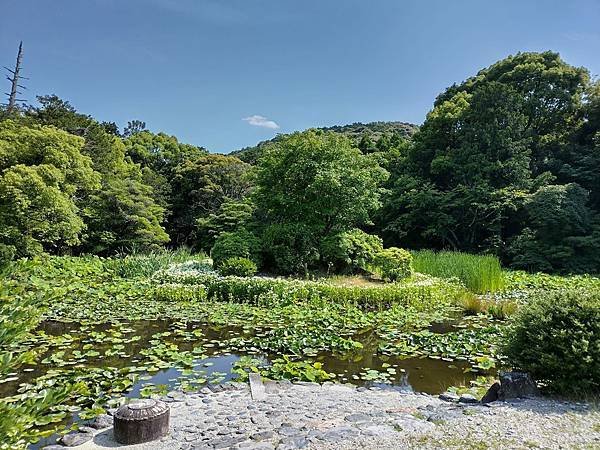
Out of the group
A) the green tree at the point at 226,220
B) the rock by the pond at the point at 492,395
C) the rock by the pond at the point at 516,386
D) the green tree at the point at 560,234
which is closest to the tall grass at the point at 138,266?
the green tree at the point at 226,220

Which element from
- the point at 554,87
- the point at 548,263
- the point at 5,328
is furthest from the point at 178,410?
the point at 554,87

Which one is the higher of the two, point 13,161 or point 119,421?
point 13,161

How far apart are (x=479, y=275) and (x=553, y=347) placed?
6813 mm

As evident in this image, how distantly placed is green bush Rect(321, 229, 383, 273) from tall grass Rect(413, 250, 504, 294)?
1.68 metres

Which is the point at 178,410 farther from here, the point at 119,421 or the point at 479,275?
the point at 479,275

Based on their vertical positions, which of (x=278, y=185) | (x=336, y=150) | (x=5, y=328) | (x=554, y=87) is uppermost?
(x=554, y=87)

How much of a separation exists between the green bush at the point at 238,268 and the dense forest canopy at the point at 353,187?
0.78m

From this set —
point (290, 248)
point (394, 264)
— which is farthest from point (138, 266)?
point (394, 264)

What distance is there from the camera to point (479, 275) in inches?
412

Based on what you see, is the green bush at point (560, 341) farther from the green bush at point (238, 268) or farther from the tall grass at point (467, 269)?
the green bush at point (238, 268)

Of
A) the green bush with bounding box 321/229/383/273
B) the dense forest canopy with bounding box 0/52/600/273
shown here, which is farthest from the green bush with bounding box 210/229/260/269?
the green bush with bounding box 321/229/383/273

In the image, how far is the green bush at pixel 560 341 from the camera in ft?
12.5

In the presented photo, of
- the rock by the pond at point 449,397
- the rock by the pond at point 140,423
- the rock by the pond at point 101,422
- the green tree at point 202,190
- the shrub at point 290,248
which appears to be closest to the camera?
the rock by the pond at point 140,423

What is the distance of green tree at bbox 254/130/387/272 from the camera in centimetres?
1202
